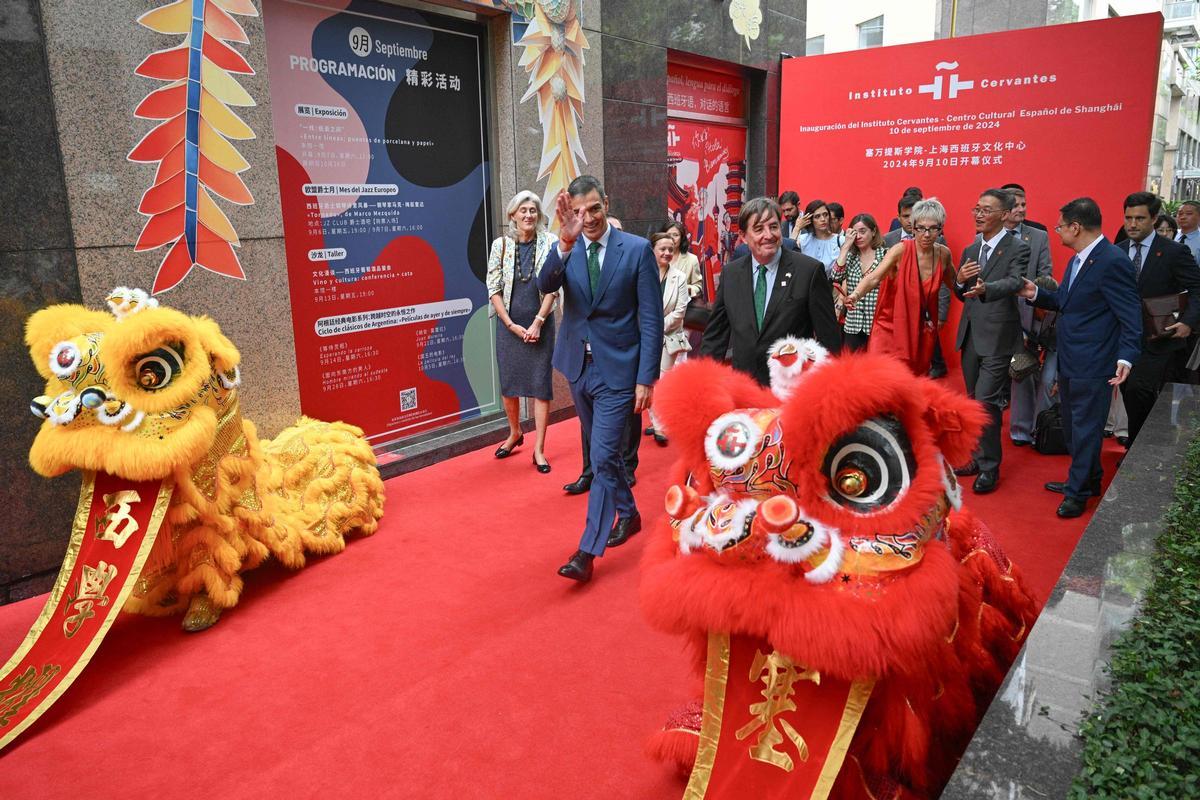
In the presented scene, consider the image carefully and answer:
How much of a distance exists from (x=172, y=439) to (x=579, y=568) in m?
1.88

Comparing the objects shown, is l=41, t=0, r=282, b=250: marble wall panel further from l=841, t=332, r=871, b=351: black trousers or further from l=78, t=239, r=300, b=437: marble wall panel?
l=841, t=332, r=871, b=351: black trousers

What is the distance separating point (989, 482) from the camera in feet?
18.1

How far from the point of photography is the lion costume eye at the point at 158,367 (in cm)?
351

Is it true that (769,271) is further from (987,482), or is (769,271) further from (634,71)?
(634,71)

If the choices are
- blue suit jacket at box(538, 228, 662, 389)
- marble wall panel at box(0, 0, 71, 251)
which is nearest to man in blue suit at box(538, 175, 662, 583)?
blue suit jacket at box(538, 228, 662, 389)

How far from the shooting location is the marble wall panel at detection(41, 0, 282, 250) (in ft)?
13.3

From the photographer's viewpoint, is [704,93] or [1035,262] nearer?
[1035,262]

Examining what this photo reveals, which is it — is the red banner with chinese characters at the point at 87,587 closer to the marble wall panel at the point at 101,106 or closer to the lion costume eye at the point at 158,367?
the lion costume eye at the point at 158,367

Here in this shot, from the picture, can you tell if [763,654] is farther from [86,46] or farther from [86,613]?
[86,46]

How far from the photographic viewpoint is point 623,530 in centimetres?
479

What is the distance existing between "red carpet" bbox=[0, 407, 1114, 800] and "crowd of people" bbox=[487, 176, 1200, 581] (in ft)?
1.64

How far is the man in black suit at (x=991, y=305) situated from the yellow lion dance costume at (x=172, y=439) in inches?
163

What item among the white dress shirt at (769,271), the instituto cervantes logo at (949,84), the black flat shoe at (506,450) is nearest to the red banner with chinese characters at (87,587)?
the white dress shirt at (769,271)

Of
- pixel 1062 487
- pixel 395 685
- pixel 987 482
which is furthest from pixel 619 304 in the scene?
pixel 1062 487
